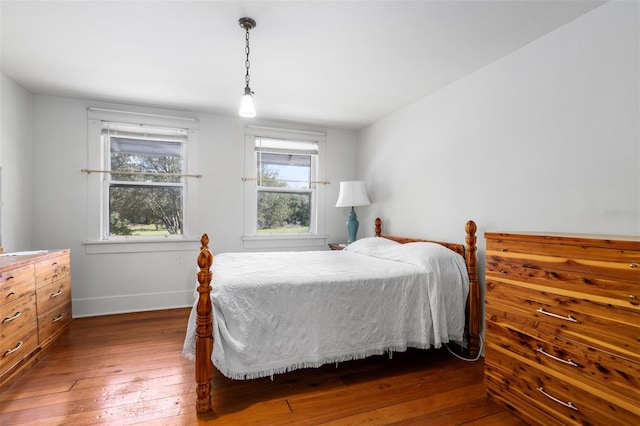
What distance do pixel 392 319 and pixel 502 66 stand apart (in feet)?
6.86

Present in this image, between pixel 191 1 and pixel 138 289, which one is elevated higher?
pixel 191 1

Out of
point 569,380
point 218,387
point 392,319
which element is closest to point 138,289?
point 218,387

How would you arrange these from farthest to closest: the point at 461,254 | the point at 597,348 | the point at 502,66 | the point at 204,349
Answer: the point at 461,254 < the point at 502,66 < the point at 204,349 < the point at 597,348

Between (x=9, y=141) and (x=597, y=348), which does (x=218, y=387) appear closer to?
(x=597, y=348)

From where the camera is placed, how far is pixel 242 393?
1949 mm

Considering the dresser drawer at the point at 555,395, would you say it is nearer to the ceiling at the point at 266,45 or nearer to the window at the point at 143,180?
the ceiling at the point at 266,45

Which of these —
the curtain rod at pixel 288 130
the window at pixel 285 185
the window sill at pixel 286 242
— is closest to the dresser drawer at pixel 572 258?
the window sill at pixel 286 242

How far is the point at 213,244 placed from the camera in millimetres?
3822

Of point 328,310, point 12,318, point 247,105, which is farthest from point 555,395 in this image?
point 12,318

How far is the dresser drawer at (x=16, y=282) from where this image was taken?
1.96 meters

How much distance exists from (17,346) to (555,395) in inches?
128

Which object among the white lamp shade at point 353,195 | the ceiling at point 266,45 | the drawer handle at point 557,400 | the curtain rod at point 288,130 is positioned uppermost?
the ceiling at point 266,45

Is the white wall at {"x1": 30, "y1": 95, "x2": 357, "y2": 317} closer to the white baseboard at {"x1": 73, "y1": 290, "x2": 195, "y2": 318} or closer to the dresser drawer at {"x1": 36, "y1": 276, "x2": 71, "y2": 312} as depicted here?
the white baseboard at {"x1": 73, "y1": 290, "x2": 195, "y2": 318}

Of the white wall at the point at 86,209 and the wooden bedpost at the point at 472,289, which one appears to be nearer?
the wooden bedpost at the point at 472,289
